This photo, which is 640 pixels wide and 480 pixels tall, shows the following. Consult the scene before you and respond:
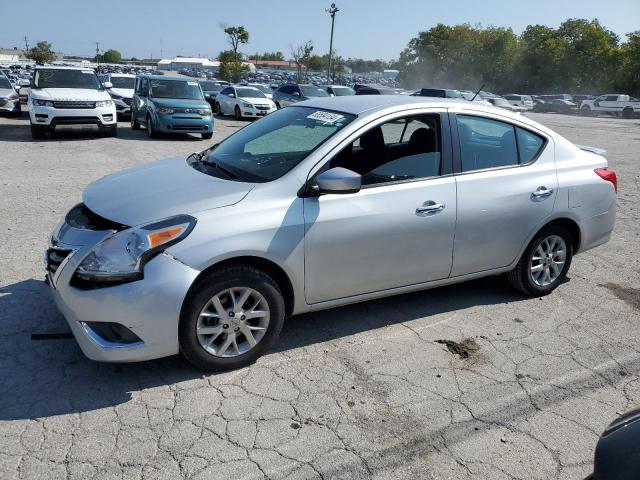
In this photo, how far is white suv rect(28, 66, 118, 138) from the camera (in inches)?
535

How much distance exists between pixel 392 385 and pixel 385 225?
1085mm

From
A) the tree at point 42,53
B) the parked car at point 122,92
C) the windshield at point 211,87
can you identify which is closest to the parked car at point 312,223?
the parked car at point 122,92

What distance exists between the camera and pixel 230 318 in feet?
11.5

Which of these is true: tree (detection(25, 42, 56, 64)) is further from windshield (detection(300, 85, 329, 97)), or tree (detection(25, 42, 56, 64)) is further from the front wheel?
the front wheel

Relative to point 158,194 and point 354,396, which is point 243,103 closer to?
point 158,194

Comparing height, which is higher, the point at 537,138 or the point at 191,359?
the point at 537,138

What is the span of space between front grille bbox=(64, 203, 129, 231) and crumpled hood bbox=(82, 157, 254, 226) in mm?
35

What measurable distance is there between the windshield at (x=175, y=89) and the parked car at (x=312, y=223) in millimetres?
12053

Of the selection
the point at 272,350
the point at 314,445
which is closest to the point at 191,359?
the point at 272,350

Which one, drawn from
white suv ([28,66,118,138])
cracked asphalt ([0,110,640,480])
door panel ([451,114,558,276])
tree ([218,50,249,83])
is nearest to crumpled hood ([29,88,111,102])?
white suv ([28,66,118,138])

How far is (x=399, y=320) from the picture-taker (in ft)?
14.8

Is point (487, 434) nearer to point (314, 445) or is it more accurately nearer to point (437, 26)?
point (314, 445)

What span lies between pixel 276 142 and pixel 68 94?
11.3 meters

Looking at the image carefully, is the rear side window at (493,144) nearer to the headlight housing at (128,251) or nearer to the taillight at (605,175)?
the taillight at (605,175)
